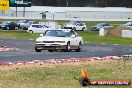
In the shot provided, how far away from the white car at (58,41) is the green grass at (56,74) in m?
9.85

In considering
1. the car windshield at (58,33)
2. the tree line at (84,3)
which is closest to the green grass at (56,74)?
the car windshield at (58,33)

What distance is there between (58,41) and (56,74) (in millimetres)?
13062

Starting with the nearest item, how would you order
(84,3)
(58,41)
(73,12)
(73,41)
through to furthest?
(58,41) < (73,41) < (73,12) < (84,3)

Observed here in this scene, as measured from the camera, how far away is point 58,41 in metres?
27.6

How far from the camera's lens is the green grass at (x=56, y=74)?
41.7 ft

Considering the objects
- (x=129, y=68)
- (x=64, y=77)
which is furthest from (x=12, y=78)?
(x=129, y=68)

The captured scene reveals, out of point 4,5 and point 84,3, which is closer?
point 4,5

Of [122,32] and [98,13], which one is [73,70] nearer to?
[122,32]

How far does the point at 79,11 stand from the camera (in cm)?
11981

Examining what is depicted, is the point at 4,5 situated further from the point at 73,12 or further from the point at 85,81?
the point at 73,12

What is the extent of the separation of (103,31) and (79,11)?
6319 centimetres

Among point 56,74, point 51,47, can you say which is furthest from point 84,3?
point 56,74

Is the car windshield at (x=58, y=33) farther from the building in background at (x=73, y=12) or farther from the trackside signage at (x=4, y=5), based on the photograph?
the building in background at (x=73, y=12)

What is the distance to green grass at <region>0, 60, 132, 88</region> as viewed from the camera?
12.7 metres
